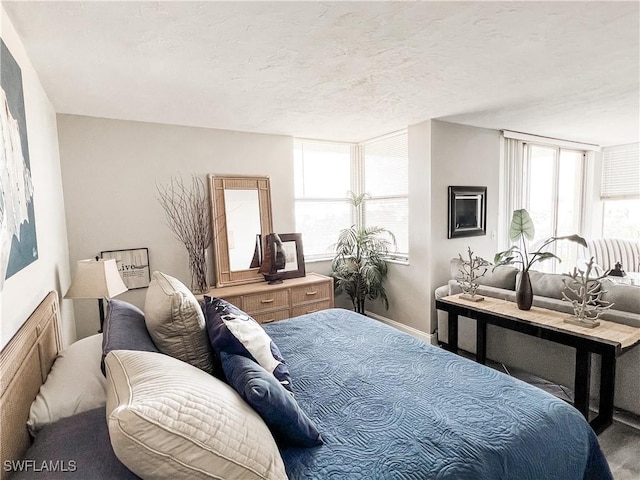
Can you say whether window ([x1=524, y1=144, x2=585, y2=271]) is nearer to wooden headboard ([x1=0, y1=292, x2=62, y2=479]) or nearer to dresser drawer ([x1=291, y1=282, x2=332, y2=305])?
dresser drawer ([x1=291, y1=282, x2=332, y2=305])

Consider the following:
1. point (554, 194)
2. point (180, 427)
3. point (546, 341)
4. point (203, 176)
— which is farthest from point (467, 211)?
point (180, 427)

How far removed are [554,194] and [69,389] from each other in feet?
20.3

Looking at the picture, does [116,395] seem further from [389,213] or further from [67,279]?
[389,213]

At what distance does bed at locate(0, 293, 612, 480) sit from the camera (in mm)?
1072

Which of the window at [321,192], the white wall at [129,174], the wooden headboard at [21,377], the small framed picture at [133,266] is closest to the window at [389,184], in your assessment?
the window at [321,192]

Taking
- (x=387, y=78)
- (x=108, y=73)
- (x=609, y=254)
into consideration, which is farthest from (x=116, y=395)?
(x=609, y=254)

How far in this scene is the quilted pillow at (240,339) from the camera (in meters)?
1.42

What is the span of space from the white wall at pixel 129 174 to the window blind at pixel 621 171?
233 inches

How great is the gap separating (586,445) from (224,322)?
5.34 feet

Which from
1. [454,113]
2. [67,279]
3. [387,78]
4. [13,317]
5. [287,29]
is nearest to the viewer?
[13,317]

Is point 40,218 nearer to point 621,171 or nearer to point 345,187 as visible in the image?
point 345,187

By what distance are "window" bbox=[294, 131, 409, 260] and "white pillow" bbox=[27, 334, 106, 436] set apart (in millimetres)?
3123

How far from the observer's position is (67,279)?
9.25ft

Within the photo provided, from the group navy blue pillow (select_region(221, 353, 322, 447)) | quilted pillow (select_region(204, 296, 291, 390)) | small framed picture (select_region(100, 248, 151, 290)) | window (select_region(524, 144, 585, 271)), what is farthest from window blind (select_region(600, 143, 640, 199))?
small framed picture (select_region(100, 248, 151, 290))
